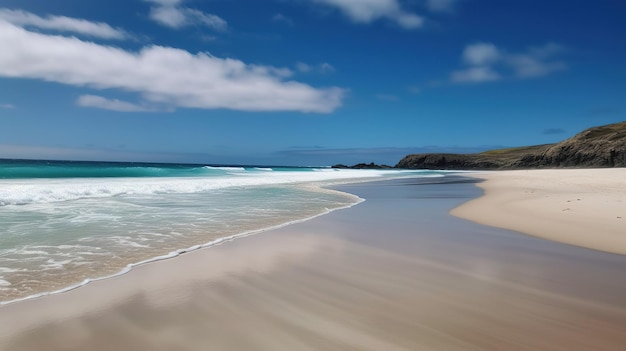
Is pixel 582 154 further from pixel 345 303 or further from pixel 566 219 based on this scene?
pixel 345 303

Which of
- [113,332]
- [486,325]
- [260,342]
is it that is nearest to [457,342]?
[486,325]

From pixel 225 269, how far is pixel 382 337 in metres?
2.56

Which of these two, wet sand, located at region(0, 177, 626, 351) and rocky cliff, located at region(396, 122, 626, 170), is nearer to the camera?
wet sand, located at region(0, 177, 626, 351)

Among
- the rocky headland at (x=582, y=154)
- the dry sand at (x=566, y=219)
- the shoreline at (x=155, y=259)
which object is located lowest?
the shoreline at (x=155, y=259)

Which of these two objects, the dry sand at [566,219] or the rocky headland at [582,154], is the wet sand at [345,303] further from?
the rocky headland at [582,154]

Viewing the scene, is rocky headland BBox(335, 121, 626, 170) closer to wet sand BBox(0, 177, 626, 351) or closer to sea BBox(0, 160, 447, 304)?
sea BBox(0, 160, 447, 304)

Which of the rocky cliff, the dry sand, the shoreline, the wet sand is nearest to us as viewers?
the wet sand

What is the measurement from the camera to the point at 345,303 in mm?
3617

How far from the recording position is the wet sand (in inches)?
111

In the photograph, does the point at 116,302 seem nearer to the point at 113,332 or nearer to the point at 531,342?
the point at 113,332

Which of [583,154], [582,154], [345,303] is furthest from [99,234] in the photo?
[582,154]

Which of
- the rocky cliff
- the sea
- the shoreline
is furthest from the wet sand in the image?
the rocky cliff

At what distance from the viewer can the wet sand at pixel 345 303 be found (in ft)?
9.27

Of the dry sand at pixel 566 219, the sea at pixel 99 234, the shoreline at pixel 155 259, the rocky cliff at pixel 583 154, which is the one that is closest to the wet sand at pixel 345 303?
the shoreline at pixel 155 259
